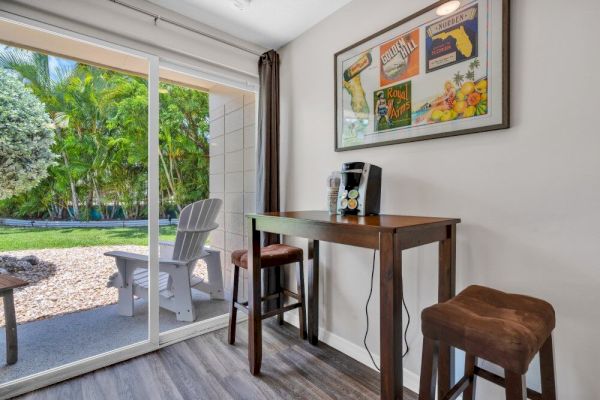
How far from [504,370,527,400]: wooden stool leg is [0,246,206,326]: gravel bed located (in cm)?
218

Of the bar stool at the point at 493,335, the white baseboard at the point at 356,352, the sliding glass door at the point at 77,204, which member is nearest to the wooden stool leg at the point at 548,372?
the bar stool at the point at 493,335

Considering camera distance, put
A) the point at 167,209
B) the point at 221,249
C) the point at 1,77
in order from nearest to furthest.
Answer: the point at 1,77 → the point at 167,209 → the point at 221,249

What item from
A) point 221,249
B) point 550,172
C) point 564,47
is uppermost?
point 564,47

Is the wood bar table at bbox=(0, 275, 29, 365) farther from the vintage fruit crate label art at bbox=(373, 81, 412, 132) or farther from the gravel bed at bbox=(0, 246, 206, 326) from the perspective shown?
the vintage fruit crate label art at bbox=(373, 81, 412, 132)

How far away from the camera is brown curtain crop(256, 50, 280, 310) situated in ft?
7.85

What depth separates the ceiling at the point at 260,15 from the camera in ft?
6.42

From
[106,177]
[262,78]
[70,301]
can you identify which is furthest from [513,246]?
[70,301]

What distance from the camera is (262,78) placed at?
8.01 feet

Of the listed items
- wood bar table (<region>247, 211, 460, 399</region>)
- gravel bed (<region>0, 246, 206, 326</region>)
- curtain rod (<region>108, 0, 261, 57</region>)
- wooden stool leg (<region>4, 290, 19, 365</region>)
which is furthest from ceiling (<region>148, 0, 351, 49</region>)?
wooden stool leg (<region>4, 290, 19, 365</region>)

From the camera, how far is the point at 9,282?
1681 mm

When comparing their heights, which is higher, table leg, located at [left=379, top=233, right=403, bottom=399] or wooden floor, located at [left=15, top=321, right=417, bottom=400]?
table leg, located at [left=379, top=233, right=403, bottom=399]

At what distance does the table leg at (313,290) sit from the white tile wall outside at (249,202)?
74 centimetres

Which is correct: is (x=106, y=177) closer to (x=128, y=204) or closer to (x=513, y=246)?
(x=128, y=204)

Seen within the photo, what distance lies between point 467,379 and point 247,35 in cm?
255
